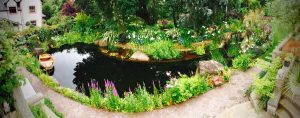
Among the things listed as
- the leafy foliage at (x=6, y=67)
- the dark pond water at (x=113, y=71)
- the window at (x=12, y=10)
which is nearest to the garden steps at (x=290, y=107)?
the leafy foliage at (x=6, y=67)

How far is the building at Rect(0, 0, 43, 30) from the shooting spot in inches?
1133

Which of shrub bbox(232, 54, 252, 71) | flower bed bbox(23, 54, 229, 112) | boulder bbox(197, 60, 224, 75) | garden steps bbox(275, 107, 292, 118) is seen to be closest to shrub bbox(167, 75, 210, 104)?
flower bed bbox(23, 54, 229, 112)

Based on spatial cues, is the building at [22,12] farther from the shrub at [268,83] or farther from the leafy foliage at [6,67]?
the leafy foliage at [6,67]

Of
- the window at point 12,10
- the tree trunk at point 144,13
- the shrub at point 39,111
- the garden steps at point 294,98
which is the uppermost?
the window at point 12,10

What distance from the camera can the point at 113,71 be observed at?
17953mm

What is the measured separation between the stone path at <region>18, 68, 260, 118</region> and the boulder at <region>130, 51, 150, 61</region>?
7.09 meters

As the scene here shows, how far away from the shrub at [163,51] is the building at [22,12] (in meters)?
Answer: 15.3

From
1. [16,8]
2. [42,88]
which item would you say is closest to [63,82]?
[42,88]

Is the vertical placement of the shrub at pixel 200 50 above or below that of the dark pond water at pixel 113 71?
above

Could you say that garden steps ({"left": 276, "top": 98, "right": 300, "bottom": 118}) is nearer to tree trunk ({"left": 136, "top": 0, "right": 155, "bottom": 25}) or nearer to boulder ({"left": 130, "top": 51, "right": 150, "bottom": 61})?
boulder ({"left": 130, "top": 51, "right": 150, "bottom": 61})

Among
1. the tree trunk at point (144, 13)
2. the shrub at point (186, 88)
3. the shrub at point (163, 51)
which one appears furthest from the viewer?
the tree trunk at point (144, 13)

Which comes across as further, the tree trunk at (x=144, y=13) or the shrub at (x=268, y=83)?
the tree trunk at (x=144, y=13)

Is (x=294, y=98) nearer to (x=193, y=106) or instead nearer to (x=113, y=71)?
(x=193, y=106)

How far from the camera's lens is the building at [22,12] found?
28.8 metres
